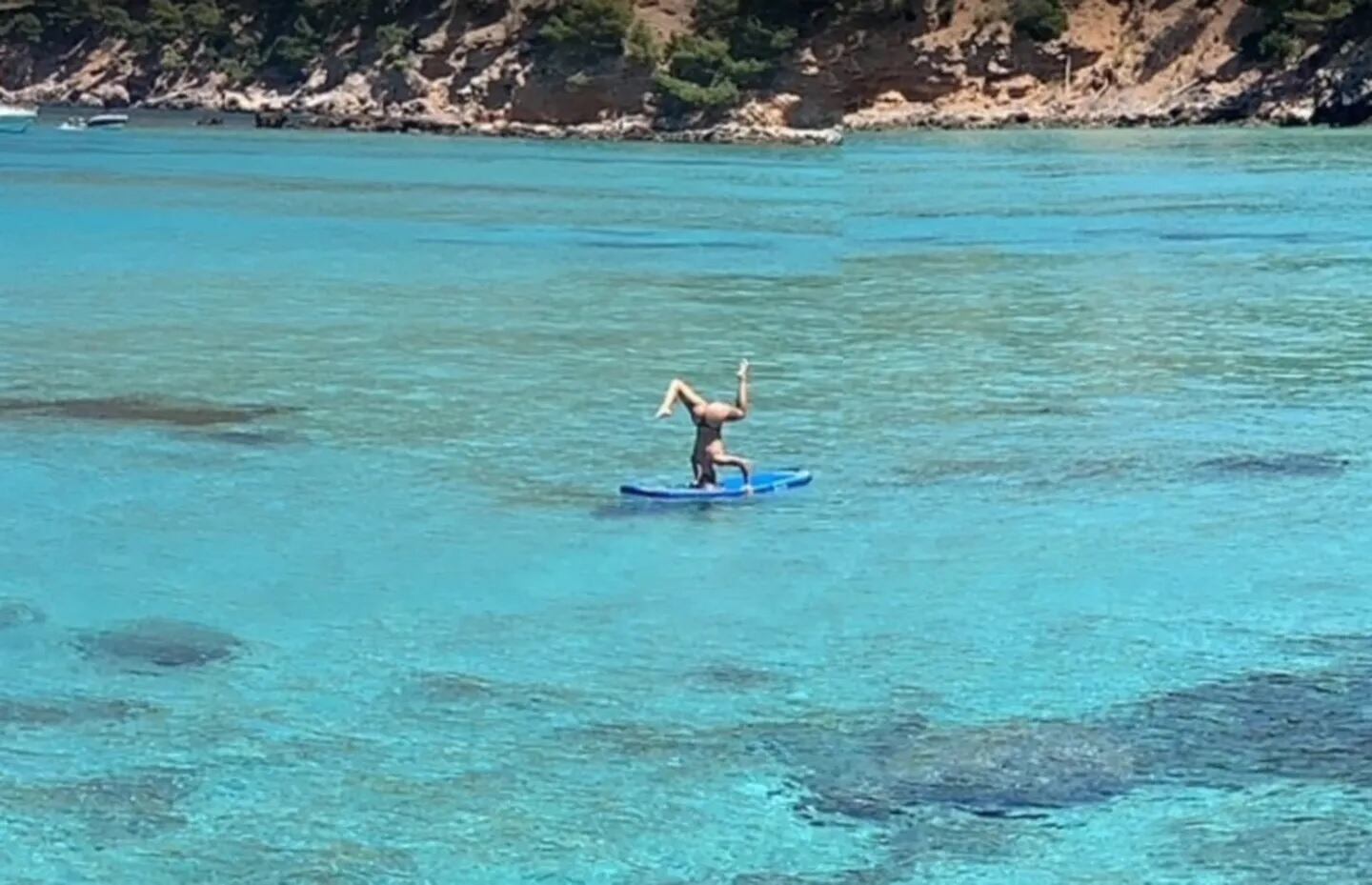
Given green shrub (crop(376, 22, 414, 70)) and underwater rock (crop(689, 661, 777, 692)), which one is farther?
green shrub (crop(376, 22, 414, 70))

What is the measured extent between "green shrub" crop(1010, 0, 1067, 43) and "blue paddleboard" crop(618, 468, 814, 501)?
73585mm

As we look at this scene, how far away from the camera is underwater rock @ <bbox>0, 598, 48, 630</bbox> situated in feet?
41.8

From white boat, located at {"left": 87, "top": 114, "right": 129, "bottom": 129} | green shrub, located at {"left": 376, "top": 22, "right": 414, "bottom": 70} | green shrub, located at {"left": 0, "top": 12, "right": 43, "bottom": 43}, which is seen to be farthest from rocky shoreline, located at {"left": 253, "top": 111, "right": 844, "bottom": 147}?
green shrub, located at {"left": 0, "top": 12, "right": 43, "bottom": 43}

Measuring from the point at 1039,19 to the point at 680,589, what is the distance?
251ft

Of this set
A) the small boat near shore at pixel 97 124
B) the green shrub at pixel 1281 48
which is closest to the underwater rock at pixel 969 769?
the green shrub at pixel 1281 48

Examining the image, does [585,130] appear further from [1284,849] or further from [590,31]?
[1284,849]

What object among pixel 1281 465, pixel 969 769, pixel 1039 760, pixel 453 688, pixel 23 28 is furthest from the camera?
pixel 23 28

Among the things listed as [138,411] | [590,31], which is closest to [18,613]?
[138,411]

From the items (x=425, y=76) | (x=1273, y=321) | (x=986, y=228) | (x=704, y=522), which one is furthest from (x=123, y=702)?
(x=425, y=76)

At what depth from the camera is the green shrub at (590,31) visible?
92.9m

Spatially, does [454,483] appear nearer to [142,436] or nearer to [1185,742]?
[142,436]

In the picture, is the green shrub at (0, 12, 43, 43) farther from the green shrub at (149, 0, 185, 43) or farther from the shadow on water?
the shadow on water

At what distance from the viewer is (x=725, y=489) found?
51.5 ft

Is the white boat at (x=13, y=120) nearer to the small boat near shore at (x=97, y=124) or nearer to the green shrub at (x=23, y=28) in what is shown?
the small boat near shore at (x=97, y=124)
